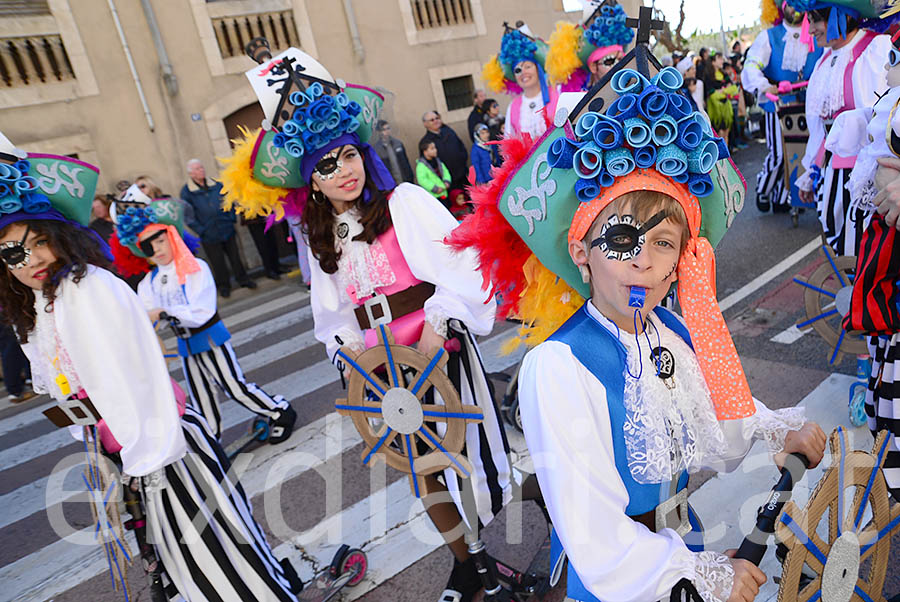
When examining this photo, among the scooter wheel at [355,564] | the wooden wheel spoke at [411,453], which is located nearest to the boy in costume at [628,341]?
the wooden wheel spoke at [411,453]

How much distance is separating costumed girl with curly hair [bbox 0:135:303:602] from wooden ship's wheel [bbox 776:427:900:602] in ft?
6.66

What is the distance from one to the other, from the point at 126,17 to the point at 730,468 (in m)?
11.7

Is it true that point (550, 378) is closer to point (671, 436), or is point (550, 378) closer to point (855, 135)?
point (671, 436)

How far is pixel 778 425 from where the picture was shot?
5.56 feet

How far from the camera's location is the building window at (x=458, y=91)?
555 inches

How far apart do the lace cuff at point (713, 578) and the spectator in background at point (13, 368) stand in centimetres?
764

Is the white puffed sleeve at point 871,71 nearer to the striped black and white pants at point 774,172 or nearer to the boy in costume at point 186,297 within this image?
the striped black and white pants at point 774,172

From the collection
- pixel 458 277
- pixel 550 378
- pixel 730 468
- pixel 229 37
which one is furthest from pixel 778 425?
pixel 229 37

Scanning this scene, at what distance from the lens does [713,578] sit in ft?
4.42

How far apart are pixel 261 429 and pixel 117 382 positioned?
241cm

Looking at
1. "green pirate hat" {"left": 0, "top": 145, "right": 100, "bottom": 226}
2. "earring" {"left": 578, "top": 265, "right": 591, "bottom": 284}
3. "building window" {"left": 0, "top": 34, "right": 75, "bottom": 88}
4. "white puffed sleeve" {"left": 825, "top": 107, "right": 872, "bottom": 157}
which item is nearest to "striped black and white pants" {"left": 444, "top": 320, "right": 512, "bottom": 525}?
"earring" {"left": 578, "top": 265, "right": 591, "bottom": 284}

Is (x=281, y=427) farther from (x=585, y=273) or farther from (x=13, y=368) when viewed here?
(x=13, y=368)

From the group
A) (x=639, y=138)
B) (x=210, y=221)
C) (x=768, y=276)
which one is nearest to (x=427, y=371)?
(x=639, y=138)

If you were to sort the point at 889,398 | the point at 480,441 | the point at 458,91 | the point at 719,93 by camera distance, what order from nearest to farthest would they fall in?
the point at 889,398 < the point at 480,441 < the point at 719,93 < the point at 458,91
